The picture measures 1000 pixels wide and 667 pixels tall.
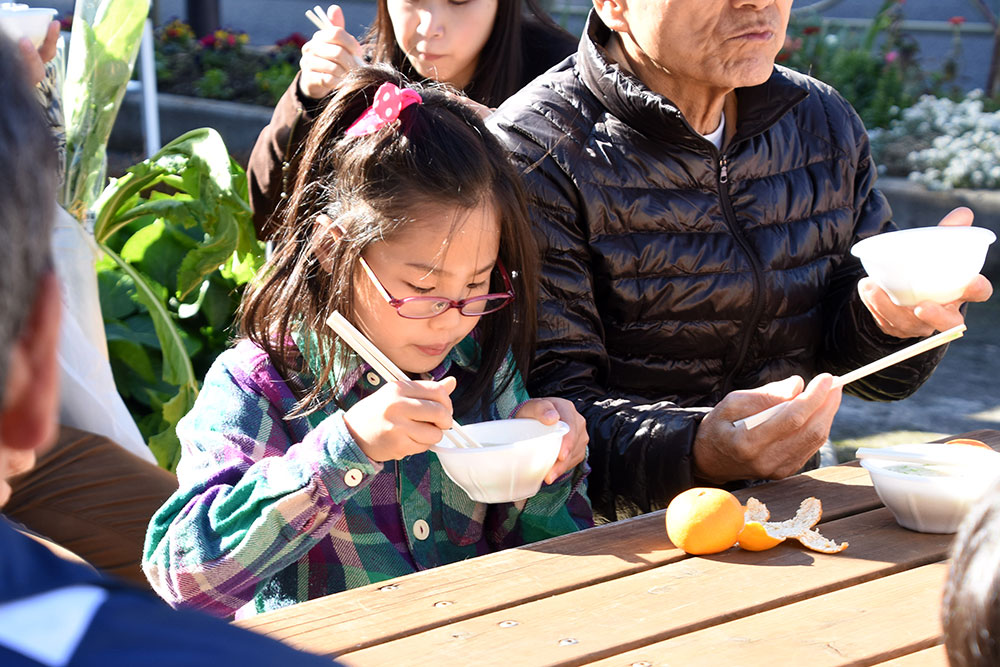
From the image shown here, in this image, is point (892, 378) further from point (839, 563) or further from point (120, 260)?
point (120, 260)

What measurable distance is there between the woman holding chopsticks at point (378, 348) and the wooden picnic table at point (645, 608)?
0.68 feet

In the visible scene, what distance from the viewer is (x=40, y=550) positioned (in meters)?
0.61

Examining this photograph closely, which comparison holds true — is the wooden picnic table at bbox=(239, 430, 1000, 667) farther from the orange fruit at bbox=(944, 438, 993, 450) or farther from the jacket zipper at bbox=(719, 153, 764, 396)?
the jacket zipper at bbox=(719, 153, 764, 396)

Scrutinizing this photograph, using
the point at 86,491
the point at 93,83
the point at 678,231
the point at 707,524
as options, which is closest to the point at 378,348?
the point at 707,524

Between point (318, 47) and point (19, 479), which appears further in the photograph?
point (318, 47)

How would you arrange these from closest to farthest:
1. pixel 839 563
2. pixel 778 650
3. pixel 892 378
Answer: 1. pixel 778 650
2. pixel 839 563
3. pixel 892 378

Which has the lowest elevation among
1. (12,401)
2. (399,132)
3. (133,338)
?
(133,338)

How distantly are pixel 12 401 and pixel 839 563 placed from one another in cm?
120

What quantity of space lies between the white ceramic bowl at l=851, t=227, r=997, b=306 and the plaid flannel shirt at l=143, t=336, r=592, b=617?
59 centimetres

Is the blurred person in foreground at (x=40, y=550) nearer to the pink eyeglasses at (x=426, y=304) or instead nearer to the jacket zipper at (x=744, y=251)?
the pink eyeglasses at (x=426, y=304)

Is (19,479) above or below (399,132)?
below

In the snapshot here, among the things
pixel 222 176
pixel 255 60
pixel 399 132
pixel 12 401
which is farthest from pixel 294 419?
pixel 255 60

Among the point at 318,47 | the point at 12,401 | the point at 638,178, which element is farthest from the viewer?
the point at 318,47

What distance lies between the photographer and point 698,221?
7.43 feet
